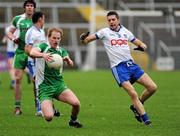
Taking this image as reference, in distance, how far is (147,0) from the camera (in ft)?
160

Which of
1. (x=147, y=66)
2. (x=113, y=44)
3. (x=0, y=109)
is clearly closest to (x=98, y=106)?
(x=0, y=109)

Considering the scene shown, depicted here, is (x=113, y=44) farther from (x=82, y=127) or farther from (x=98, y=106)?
(x=98, y=106)

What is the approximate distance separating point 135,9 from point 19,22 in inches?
1313

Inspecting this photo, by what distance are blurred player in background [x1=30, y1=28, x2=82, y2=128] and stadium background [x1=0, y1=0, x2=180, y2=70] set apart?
29.7 meters

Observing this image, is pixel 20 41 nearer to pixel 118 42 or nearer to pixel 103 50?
pixel 118 42

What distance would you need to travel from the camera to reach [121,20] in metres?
46.2

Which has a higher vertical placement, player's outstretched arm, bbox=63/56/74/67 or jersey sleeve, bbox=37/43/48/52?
jersey sleeve, bbox=37/43/48/52

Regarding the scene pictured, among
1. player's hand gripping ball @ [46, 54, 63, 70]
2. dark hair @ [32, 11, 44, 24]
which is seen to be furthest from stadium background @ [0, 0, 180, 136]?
player's hand gripping ball @ [46, 54, 63, 70]

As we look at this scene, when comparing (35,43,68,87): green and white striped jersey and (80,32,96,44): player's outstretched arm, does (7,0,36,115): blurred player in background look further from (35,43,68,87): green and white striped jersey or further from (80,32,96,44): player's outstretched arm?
(35,43,68,87): green and white striped jersey

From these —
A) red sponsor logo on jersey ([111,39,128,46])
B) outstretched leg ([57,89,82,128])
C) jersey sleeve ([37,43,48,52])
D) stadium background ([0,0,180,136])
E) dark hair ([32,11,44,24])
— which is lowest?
stadium background ([0,0,180,136])

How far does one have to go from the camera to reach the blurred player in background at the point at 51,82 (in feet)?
42.1

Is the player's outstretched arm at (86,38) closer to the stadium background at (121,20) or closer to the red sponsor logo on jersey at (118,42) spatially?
the red sponsor logo on jersey at (118,42)

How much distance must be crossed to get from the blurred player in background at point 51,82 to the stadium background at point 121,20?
29.7 m

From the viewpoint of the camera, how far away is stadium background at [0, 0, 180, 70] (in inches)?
1726
